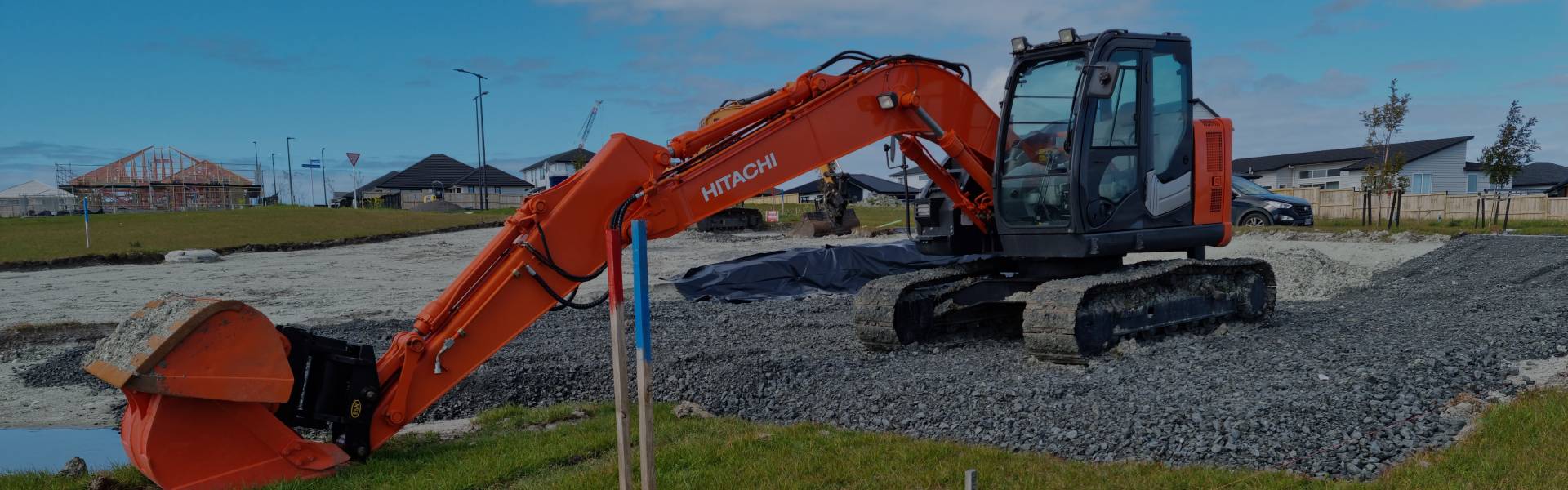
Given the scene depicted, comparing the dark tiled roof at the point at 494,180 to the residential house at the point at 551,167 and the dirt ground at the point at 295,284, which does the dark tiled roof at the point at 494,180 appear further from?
the dirt ground at the point at 295,284

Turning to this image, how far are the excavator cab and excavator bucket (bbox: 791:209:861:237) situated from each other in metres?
20.3

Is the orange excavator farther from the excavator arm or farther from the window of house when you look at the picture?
the window of house

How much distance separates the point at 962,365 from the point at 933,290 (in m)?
1.21

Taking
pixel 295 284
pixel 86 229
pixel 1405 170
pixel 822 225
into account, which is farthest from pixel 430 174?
pixel 1405 170

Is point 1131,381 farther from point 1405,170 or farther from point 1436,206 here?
point 1405,170

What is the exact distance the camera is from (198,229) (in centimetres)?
3158

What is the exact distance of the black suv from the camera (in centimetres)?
2288

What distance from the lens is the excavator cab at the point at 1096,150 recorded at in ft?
24.3

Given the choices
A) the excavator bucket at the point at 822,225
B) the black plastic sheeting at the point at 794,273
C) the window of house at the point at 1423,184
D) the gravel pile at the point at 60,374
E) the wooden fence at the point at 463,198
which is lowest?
the gravel pile at the point at 60,374

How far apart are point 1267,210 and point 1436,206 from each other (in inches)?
370

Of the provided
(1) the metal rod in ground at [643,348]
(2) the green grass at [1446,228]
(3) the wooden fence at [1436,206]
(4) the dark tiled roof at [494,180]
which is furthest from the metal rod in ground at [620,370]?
(4) the dark tiled roof at [494,180]

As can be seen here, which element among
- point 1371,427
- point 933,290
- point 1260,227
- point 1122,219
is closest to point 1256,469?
point 1371,427

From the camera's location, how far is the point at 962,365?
7.25m

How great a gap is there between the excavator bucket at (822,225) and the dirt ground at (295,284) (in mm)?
2912
